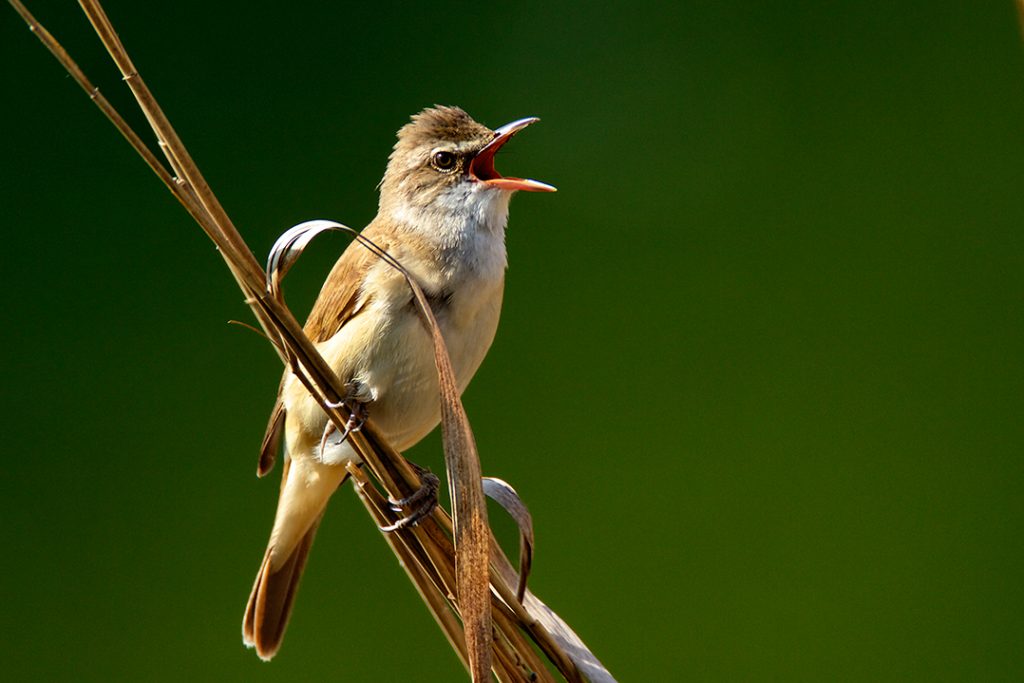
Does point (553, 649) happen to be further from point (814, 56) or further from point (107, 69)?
point (814, 56)

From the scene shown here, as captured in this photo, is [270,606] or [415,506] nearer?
[415,506]

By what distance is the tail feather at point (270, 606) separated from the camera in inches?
88.4

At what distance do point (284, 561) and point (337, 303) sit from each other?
0.61 m

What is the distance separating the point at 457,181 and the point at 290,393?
0.49m

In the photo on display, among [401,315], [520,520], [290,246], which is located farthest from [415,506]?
[401,315]

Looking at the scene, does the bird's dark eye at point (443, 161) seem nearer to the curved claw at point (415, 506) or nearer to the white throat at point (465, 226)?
the white throat at point (465, 226)

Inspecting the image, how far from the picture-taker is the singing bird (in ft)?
6.07

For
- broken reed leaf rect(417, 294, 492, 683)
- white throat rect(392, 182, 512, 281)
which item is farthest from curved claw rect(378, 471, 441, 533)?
white throat rect(392, 182, 512, 281)

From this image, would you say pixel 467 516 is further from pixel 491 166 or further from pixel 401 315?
pixel 491 166

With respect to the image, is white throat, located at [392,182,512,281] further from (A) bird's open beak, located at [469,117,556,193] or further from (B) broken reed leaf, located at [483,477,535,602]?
(B) broken reed leaf, located at [483,477,535,602]

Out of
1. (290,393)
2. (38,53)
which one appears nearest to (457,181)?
(290,393)

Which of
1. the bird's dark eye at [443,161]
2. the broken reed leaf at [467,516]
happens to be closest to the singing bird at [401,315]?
the bird's dark eye at [443,161]

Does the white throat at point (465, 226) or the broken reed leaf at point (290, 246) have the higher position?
the broken reed leaf at point (290, 246)

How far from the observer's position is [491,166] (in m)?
2.19
